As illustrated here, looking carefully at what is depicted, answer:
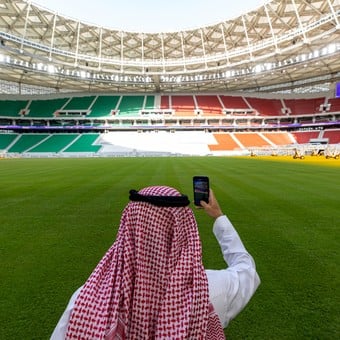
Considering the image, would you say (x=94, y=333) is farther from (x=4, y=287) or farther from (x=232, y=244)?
(x=4, y=287)

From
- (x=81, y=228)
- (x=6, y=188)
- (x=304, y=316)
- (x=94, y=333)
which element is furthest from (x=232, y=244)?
(x=6, y=188)

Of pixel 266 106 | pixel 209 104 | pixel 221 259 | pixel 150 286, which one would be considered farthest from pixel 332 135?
pixel 150 286

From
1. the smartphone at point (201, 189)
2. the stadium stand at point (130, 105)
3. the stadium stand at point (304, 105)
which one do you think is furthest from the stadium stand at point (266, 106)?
the smartphone at point (201, 189)

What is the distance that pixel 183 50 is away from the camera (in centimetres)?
5750

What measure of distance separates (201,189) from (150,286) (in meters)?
0.94

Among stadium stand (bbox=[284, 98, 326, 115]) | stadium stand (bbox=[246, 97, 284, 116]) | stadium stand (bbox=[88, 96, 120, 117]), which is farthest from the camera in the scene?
stadium stand (bbox=[246, 97, 284, 116])

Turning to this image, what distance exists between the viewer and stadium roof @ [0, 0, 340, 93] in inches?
1753

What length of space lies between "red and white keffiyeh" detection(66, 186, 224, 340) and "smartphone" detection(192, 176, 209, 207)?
0.59 metres

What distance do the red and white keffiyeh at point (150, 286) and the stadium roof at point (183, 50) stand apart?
47672 millimetres

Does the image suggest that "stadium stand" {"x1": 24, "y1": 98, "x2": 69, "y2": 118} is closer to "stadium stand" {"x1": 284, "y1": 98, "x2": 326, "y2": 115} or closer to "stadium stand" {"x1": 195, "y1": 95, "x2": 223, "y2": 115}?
"stadium stand" {"x1": 195, "y1": 95, "x2": 223, "y2": 115}

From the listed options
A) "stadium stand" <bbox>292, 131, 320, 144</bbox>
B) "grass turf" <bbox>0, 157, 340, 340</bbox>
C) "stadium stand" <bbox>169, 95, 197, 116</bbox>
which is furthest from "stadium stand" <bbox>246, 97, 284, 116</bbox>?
"grass turf" <bbox>0, 157, 340, 340</bbox>

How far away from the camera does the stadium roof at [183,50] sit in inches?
1753

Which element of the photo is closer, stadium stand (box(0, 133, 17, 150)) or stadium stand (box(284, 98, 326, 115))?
stadium stand (box(0, 133, 17, 150))

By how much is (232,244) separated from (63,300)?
238 cm
